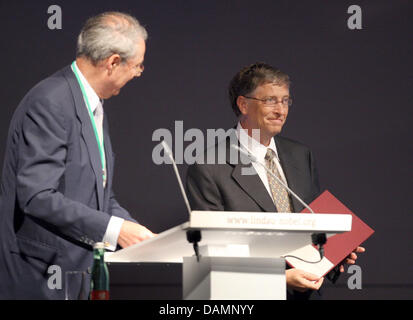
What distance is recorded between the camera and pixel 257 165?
120 inches

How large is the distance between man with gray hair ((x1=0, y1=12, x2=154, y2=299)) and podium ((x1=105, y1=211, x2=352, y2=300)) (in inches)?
6.6

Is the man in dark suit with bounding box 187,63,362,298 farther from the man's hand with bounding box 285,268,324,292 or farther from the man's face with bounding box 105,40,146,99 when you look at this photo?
the man's face with bounding box 105,40,146,99

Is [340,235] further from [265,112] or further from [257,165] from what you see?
[265,112]

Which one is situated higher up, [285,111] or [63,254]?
[285,111]

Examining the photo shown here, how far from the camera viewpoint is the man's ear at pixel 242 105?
3.22 meters

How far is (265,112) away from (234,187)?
0.42 meters

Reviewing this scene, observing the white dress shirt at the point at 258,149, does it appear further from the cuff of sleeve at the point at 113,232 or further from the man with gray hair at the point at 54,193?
the cuff of sleeve at the point at 113,232

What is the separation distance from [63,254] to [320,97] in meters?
2.04

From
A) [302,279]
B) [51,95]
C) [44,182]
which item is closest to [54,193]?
[44,182]

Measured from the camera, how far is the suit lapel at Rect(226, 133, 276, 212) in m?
2.88

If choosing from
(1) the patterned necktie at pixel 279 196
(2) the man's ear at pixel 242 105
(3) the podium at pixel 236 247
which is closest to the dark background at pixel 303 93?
(2) the man's ear at pixel 242 105

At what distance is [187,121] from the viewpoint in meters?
3.71
